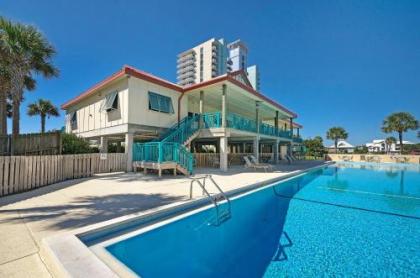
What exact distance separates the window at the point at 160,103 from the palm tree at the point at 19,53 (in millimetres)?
6241

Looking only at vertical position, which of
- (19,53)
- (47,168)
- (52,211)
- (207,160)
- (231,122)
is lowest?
(52,211)

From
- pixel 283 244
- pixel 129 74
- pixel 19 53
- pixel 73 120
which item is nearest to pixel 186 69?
pixel 73 120

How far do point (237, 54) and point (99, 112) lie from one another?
107973mm

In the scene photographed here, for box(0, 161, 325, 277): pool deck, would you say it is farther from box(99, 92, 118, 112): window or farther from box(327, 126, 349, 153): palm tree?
box(327, 126, 349, 153): palm tree

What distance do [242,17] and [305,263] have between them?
17.4 meters

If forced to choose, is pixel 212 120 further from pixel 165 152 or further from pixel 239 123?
pixel 165 152

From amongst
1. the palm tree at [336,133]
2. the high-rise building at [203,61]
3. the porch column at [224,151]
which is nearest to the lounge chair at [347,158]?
the palm tree at [336,133]

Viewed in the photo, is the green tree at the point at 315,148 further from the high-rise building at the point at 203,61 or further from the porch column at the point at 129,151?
the high-rise building at the point at 203,61

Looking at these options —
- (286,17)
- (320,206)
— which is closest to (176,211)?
(320,206)

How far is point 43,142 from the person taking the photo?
424 inches

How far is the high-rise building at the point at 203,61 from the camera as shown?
92.9 metres

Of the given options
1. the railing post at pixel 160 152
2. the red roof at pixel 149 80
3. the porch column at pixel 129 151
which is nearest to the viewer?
the railing post at pixel 160 152

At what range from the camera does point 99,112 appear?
1611 cm

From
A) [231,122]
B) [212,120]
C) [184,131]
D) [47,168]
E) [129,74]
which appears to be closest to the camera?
[47,168]
